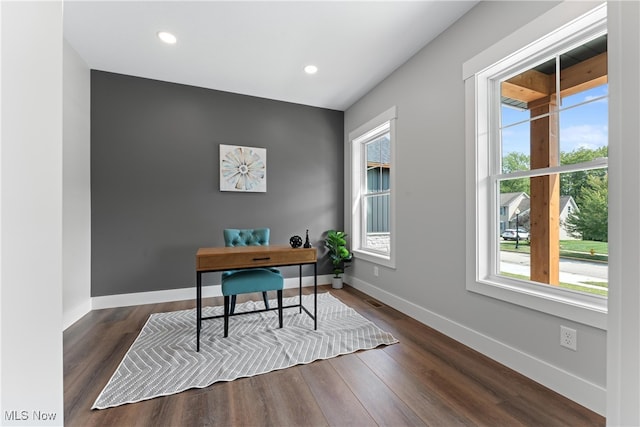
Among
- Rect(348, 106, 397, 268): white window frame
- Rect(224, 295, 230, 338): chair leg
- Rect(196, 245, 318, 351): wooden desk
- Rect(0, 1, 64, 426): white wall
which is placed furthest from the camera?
Rect(348, 106, 397, 268): white window frame

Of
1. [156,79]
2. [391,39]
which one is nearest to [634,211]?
[391,39]

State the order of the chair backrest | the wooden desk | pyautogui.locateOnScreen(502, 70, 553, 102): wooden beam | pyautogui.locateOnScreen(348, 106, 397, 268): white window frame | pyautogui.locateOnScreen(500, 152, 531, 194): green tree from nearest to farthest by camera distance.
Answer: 1. pyautogui.locateOnScreen(502, 70, 553, 102): wooden beam
2. pyautogui.locateOnScreen(500, 152, 531, 194): green tree
3. the wooden desk
4. the chair backrest
5. pyautogui.locateOnScreen(348, 106, 397, 268): white window frame

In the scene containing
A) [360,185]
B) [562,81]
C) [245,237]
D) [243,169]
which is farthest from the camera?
[360,185]

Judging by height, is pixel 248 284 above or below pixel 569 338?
above

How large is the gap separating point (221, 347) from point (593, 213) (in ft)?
8.91

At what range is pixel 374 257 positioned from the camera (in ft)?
11.1

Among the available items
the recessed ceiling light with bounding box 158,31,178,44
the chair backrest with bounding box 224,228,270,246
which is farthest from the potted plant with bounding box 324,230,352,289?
the recessed ceiling light with bounding box 158,31,178,44

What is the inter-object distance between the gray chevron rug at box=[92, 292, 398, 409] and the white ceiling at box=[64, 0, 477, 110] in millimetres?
2694

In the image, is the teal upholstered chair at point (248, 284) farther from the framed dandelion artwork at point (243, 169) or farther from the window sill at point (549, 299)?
the window sill at point (549, 299)

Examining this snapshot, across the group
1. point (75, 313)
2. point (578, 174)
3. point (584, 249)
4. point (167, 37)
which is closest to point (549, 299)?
point (584, 249)

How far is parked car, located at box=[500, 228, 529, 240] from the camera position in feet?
6.35

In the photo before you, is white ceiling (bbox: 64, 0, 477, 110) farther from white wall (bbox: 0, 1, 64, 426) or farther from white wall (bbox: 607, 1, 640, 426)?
white wall (bbox: 607, 1, 640, 426)

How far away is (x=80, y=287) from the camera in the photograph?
9.07 feet

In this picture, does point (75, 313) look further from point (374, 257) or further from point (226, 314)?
point (374, 257)
